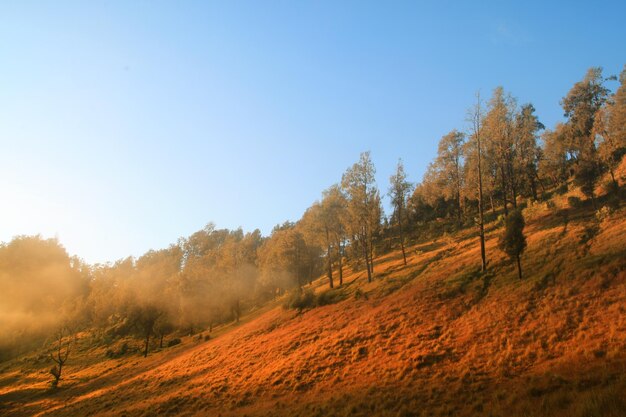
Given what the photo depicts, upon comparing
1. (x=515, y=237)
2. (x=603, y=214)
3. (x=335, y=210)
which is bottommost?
(x=515, y=237)

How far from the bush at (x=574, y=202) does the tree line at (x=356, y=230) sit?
119cm

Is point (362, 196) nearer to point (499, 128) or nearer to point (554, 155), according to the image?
point (499, 128)

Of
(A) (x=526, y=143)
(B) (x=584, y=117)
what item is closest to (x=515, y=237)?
(A) (x=526, y=143)

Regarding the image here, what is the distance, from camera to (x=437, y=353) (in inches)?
748

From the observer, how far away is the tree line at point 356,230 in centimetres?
3984

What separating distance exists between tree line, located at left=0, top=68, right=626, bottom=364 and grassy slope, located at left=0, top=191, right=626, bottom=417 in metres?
5.04

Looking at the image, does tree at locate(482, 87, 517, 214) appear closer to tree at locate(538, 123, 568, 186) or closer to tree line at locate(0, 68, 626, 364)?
tree line at locate(0, 68, 626, 364)

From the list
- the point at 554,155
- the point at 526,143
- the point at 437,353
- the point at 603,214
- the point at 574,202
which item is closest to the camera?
the point at 437,353

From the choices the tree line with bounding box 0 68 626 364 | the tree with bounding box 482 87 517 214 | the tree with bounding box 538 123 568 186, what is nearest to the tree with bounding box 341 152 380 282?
the tree line with bounding box 0 68 626 364

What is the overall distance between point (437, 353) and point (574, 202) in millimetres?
31894

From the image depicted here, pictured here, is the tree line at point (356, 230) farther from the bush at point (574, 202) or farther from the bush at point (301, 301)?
the bush at point (301, 301)

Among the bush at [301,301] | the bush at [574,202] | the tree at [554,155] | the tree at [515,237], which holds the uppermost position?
the tree at [554,155]

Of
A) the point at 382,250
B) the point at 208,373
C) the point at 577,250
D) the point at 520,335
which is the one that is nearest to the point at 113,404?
the point at 208,373

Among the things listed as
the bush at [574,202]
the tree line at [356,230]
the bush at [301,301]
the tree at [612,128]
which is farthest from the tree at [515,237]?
the bush at [301,301]
